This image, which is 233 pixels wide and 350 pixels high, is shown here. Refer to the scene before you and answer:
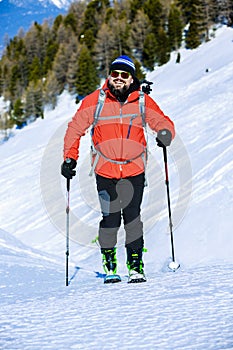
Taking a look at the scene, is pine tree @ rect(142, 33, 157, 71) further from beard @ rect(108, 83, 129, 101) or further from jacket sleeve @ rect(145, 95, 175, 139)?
beard @ rect(108, 83, 129, 101)

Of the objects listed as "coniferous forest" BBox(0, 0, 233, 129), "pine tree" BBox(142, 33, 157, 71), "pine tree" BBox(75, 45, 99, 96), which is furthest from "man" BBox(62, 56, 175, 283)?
"pine tree" BBox(142, 33, 157, 71)

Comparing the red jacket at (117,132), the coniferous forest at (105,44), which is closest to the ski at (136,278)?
the red jacket at (117,132)

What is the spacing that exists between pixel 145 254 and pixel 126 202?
3199 mm

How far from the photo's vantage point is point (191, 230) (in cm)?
709

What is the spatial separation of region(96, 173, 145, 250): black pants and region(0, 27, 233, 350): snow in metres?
0.45

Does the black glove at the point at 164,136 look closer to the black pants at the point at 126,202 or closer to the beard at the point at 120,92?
the black pants at the point at 126,202

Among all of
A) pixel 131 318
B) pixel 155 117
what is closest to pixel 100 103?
pixel 155 117

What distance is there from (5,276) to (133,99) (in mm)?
2332

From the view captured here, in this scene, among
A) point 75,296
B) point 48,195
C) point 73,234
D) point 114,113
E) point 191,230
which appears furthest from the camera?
point 48,195

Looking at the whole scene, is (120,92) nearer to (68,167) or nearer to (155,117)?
(155,117)

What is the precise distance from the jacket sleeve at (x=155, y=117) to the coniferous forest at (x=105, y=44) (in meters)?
39.1

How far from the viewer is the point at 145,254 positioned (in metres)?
7.03

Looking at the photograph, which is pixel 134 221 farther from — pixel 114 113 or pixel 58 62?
pixel 58 62

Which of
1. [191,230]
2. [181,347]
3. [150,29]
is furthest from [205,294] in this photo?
[150,29]
